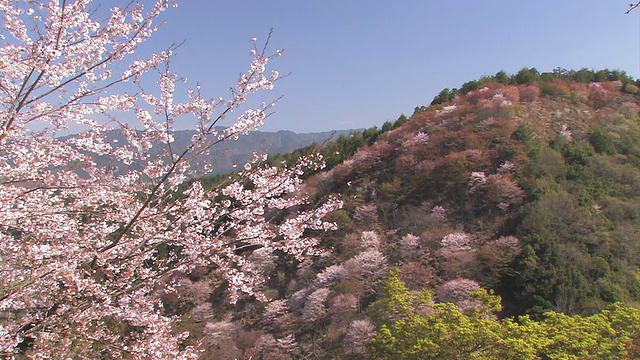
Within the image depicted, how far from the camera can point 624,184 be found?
69.2 feet

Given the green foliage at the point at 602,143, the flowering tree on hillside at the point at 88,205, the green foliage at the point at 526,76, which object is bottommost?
the green foliage at the point at 602,143

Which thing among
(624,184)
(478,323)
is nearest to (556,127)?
(624,184)

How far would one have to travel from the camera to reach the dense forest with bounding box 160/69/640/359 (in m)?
11.1

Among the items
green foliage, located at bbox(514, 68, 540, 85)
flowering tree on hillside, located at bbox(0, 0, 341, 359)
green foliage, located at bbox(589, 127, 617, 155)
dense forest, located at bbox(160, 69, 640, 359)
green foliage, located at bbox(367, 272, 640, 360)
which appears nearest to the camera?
flowering tree on hillside, located at bbox(0, 0, 341, 359)

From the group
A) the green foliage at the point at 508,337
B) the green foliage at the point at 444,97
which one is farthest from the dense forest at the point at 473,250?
the green foliage at the point at 444,97

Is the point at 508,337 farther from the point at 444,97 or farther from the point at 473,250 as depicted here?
the point at 444,97

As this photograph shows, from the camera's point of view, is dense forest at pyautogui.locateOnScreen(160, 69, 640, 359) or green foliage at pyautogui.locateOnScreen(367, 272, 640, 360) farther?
dense forest at pyautogui.locateOnScreen(160, 69, 640, 359)

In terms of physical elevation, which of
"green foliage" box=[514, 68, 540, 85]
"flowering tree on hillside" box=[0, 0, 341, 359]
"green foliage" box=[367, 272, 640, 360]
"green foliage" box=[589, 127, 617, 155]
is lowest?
"green foliage" box=[367, 272, 640, 360]

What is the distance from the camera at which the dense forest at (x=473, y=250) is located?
11.1m

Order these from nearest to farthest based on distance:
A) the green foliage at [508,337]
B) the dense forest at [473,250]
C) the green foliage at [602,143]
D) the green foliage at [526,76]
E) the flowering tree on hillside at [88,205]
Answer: the flowering tree on hillside at [88,205] < the green foliage at [508,337] < the dense forest at [473,250] < the green foliage at [602,143] < the green foliage at [526,76]

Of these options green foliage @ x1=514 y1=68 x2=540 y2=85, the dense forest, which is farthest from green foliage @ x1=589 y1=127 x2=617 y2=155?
green foliage @ x1=514 y1=68 x2=540 y2=85

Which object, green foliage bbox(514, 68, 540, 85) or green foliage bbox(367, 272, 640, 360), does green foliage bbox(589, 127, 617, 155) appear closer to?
green foliage bbox(514, 68, 540, 85)

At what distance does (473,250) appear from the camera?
1850 cm

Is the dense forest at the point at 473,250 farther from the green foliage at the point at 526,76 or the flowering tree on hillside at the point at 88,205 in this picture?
the flowering tree on hillside at the point at 88,205
